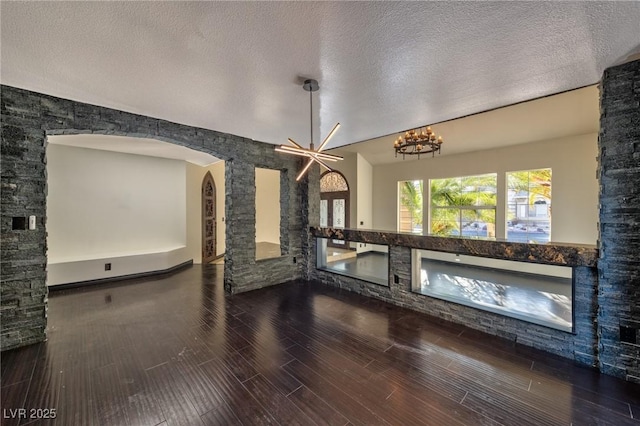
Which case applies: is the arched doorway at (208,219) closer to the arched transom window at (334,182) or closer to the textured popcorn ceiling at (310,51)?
the arched transom window at (334,182)

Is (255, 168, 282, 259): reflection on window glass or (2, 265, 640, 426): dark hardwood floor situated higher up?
(255, 168, 282, 259): reflection on window glass

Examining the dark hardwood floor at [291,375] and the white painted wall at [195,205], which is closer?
the dark hardwood floor at [291,375]

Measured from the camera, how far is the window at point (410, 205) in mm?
7461

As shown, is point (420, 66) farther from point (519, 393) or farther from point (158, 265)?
point (158, 265)

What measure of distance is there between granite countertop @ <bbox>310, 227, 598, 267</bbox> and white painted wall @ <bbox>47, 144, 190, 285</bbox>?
186 inches

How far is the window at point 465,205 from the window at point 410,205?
14.7 inches

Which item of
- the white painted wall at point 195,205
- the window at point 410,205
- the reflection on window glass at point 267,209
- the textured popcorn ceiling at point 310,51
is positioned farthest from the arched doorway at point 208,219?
the window at point 410,205

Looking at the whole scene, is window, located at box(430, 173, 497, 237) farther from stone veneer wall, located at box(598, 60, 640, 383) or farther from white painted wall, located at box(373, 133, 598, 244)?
stone veneer wall, located at box(598, 60, 640, 383)

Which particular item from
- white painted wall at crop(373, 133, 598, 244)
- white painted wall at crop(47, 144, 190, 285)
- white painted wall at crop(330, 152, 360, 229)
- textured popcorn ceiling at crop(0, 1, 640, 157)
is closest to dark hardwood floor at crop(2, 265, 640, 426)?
white painted wall at crop(47, 144, 190, 285)

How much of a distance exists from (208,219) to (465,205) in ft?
23.7

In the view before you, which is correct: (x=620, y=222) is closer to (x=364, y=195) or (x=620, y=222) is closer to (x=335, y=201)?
(x=364, y=195)

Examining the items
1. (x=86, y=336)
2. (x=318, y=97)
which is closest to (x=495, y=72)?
(x=318, y=97)

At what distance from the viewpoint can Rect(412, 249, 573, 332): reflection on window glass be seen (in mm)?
2912

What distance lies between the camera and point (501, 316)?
2.87m
